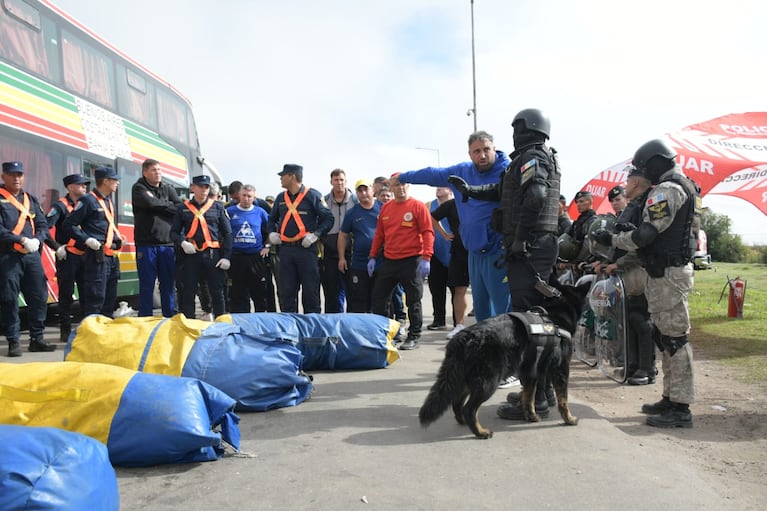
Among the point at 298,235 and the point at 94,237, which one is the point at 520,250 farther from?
the point at 94,237

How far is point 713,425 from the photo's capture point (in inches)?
172

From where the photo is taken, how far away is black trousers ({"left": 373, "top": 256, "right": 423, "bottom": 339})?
266 inches

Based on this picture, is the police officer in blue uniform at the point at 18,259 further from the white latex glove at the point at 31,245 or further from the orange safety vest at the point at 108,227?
the orange safety vest at the point at 108,227

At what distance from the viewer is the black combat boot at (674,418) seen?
4.21 m

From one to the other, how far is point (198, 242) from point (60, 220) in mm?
2028

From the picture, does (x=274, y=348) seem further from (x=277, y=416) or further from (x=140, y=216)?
(x=140, y=216)

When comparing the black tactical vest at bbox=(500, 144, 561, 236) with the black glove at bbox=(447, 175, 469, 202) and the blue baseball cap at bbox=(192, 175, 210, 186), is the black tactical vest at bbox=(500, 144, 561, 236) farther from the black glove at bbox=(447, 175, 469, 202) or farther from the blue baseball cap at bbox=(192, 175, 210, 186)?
the blue baseball cap at bbox=(192, 175, 210, 186)

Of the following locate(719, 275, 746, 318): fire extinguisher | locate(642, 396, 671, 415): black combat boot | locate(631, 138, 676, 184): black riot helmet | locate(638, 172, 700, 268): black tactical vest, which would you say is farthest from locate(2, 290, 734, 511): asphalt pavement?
locate(719, 275, 746, 318): fire extinguisher

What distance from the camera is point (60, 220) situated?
781 centimetres

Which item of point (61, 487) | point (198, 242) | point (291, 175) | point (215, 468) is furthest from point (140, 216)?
point (61, 487)

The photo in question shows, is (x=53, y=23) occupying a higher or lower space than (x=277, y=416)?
higher

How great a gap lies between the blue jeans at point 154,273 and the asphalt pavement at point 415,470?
421 cm

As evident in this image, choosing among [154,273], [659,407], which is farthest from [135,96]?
[659,407]

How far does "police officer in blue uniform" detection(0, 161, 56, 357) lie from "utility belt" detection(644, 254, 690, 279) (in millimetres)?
6394
